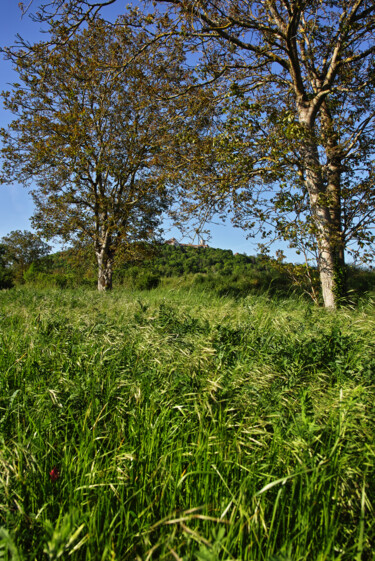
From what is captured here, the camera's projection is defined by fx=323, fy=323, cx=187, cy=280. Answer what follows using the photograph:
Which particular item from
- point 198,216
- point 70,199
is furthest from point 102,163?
point 198,216

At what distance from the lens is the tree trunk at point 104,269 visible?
16.3 metres

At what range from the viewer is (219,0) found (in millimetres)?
7660

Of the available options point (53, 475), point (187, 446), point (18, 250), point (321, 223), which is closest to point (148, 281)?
point (321, 223)

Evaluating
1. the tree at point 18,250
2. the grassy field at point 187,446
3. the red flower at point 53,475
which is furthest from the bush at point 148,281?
the tree at point 18,250

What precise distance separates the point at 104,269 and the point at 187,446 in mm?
15133

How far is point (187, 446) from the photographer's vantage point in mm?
1937

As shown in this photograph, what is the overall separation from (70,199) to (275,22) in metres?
11.4

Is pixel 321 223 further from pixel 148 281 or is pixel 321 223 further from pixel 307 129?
pixel 148 281

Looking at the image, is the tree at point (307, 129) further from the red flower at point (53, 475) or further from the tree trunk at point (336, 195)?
the red flower at point (53, 475)

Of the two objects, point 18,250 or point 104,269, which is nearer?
point 104,269

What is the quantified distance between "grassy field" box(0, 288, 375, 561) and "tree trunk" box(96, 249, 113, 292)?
12442 mm

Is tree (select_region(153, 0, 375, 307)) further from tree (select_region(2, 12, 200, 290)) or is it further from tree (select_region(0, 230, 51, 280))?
tree (select_region(0, 230, 51, 280))

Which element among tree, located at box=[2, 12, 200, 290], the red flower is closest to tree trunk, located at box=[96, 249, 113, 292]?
tree, located at box=[2, 12, 200, 290]

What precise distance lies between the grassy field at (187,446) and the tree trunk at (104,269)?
1244cm
